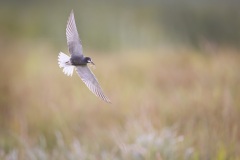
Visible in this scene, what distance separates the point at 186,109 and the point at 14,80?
1131 mm

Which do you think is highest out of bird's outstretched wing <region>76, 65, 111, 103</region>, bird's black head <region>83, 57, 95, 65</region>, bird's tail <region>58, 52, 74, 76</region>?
bird's black head <region>83, 57, 95, 65</region>

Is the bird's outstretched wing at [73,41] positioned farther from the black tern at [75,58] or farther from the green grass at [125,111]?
the green grass at [125,111]

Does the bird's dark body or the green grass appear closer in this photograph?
the bird's dark body

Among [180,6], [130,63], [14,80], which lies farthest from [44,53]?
[180,6]

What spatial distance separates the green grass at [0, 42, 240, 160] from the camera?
5.67 feet

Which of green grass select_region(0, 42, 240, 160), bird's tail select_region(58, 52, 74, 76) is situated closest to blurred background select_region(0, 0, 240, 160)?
green grass select_region(0, 42, 240, 160)

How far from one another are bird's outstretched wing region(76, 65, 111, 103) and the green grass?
0.58 m

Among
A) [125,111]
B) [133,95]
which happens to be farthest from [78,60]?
[133,95]

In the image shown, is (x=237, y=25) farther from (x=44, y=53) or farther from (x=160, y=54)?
(x=44, y=53)

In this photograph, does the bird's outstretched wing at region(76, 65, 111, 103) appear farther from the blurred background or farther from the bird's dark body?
the blurred background

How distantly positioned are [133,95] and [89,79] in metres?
1.84

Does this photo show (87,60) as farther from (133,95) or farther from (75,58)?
(133,95)

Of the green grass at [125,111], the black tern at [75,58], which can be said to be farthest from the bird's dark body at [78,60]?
the green grass at [125,111]

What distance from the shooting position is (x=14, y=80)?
112 inches
